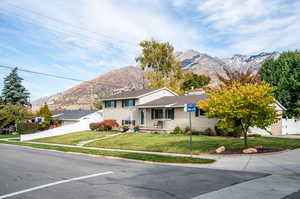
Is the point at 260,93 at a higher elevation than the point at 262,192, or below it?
higher

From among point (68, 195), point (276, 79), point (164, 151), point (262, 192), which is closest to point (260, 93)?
point (164, 151)

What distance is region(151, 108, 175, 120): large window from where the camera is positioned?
3319 centimetres

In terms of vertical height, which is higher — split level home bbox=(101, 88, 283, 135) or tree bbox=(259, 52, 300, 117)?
tree bbox=(259, 52, 300, 117)

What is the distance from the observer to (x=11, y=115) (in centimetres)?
4788

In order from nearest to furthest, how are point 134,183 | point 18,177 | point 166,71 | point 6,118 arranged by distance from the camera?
point 134,183 → point 18,177 → point 6,118 → point 166,71

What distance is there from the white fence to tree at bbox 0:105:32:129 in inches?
1578

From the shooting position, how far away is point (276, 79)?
123 ft

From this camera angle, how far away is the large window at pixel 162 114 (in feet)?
109

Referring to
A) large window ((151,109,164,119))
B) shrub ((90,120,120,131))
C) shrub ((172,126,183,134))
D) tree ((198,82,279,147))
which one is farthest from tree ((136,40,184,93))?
tree ((198,82,279,147))

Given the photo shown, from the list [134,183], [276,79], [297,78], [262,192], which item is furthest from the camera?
[276,79]

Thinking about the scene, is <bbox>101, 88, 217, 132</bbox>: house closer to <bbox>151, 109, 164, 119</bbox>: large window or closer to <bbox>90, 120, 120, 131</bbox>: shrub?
<bbox>151, 109, 164, 119</bbox>: large window

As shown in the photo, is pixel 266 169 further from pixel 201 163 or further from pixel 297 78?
pixel 297 78

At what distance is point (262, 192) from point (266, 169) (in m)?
3.93

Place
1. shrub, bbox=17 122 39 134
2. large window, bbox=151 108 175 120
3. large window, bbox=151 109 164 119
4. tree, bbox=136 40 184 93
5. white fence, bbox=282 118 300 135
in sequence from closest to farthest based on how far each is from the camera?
white fence, bbox=282 118 300 135
large window, bbox=151 108 175 120
large window, bbox=151 109 164 119
shrub, bbox=17 122 39 134
tree, bbox=136 40 184 93
